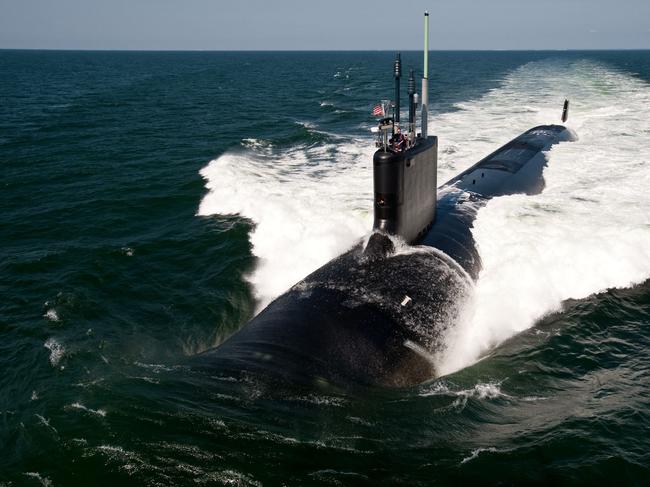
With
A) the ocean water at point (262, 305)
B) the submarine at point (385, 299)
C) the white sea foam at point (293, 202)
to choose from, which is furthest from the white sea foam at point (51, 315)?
the white sea foam at point (293, 202)

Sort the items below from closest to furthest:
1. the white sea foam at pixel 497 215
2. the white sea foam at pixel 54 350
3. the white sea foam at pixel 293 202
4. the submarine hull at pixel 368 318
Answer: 1. the submarine hull at pixel 368 318
2. the white sea foam at pixel 54 350
3. the white sea foam at pixel 497 215
4. the white sea foam at pixel 293 202

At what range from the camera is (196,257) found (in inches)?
661

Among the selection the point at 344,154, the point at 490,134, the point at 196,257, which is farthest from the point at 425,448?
the point at 490,134

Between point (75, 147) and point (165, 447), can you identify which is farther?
point (75, 147)

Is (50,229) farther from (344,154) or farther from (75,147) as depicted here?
(344,154)

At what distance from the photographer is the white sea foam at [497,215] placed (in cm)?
1289

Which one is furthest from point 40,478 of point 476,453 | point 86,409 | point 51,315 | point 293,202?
point 293,202

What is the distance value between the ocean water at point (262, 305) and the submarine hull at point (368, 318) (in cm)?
46

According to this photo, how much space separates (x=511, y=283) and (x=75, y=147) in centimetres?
2492

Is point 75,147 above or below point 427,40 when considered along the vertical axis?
below

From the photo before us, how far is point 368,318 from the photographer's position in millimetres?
10188

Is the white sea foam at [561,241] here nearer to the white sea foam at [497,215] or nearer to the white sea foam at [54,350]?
the white sea foam at [497,215]

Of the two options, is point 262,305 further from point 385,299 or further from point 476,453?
point 476,453

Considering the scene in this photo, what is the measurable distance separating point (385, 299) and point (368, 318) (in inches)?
30.5
